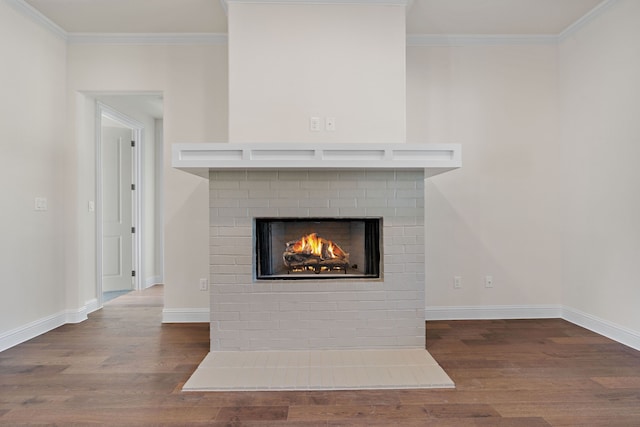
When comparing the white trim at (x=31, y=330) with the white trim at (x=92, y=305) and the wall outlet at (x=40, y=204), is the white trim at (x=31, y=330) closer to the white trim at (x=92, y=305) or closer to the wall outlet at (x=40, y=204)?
the white trim at (x=92, y=305)

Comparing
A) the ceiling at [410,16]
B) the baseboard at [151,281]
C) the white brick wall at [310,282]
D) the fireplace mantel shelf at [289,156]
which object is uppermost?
the ceiling at [410,16]

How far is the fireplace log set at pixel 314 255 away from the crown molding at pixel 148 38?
2.03 metres

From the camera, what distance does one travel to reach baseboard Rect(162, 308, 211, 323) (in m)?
3.37

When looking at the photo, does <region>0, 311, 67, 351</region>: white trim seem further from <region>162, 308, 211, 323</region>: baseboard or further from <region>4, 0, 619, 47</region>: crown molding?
<region>4, 0, 619, 47</region>: crown molding

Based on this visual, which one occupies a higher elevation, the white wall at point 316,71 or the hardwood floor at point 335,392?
the white wall at point 316,71

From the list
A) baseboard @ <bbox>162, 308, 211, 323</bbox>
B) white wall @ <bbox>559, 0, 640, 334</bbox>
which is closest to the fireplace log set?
baseboard @ <bbox>162, 308, 211, 323</bbox>

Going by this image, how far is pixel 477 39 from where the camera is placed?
343 cm

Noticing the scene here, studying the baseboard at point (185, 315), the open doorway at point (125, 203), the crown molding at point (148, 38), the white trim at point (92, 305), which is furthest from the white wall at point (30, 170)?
the open doorway at point (125, 203)

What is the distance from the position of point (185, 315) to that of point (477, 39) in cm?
374

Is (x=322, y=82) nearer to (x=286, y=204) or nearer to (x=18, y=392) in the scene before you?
(x=286, y=204)

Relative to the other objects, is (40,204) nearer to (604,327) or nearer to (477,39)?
(477,39)

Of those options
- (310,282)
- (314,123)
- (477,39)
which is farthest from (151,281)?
(477,39)

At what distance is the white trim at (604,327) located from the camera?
2.71 m

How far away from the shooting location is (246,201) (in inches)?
103
